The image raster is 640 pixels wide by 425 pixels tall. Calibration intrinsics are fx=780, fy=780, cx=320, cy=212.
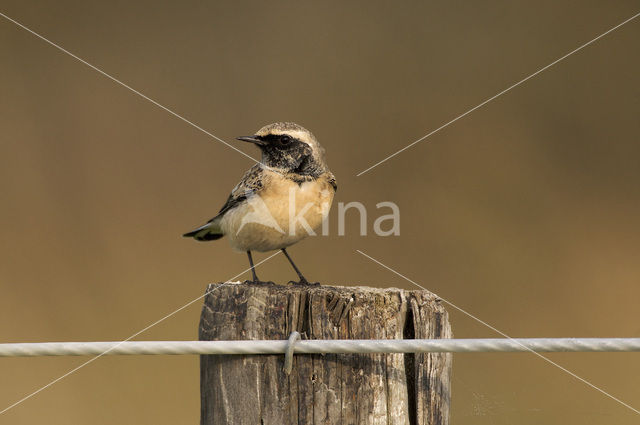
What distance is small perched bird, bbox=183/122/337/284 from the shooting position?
3.86 meters

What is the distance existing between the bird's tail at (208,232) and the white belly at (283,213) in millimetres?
520

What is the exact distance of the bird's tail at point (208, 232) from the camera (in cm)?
454

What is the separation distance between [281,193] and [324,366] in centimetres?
167

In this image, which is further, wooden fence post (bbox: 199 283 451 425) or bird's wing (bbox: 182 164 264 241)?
bird's wing (bbox: 182 164 264 241)

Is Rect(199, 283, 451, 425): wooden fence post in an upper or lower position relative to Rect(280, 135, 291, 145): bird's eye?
lower

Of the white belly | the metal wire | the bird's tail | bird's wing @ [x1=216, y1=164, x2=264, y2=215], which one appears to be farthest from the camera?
the bird's tail

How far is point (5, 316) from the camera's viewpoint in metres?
5.89

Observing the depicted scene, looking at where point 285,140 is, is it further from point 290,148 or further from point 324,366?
point 324,366

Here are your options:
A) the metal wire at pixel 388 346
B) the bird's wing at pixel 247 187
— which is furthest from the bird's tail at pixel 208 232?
the metal wire at pixel 388 346

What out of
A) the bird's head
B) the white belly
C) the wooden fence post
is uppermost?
the bird's head

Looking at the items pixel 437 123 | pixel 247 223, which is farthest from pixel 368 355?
pixel 437 123

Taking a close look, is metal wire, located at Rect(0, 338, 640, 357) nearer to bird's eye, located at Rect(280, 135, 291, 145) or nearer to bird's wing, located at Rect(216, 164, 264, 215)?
bird's wing, located at Rect(216, 164, 264, 215)

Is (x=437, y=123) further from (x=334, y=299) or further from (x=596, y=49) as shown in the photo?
(x=334, y=299)

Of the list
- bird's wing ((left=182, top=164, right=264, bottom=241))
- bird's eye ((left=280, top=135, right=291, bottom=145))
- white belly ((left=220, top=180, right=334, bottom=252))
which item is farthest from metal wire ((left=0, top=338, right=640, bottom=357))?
bird's eye ((left=280, top=135, right=291, bottom=145))
